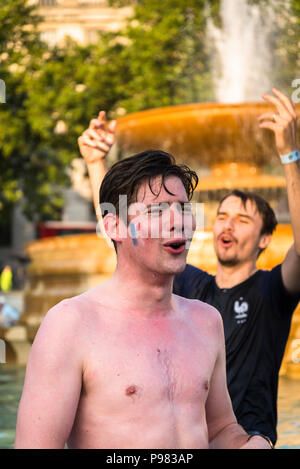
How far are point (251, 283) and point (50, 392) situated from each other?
2264 millimetres

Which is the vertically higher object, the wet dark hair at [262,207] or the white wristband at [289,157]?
the white wristband at [289,157]

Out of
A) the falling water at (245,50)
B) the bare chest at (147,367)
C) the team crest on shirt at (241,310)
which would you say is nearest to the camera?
the bare chest at (147,367)

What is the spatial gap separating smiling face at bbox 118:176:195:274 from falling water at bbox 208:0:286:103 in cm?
1683

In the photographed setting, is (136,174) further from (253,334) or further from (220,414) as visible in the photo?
(253,334)

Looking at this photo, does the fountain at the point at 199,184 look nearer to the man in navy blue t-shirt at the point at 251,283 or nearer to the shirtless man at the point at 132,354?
the man in navy blue t-shirt at the point at 251,283

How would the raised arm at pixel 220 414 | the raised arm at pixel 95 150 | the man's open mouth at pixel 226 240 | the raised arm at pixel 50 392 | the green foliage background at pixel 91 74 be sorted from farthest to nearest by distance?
the green foliage background at pixel 91 74
the man's open mouth at pixel 226 240
the raised arm at pixel 95 150
the raised arm at pixel 220 414
the raised arm at pixel 50 392

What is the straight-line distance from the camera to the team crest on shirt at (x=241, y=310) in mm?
3994

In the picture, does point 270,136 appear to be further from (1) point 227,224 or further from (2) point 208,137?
(1) point 227,224

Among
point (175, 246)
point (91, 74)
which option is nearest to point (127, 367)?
point (175, 246)

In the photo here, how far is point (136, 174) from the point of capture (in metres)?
2.18

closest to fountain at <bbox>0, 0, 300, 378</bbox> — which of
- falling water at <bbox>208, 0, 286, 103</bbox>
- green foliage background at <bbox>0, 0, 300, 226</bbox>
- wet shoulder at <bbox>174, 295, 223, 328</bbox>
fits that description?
falling water at <bbox>208, 0, 286, 103</bbox>

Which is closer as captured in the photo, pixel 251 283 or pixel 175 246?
pixel 175 246

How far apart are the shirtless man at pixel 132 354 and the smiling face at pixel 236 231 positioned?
5.99 feet

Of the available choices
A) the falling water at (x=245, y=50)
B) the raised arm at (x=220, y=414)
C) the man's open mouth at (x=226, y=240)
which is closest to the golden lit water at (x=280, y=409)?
the man's open mouth at (x=226, y=240)
